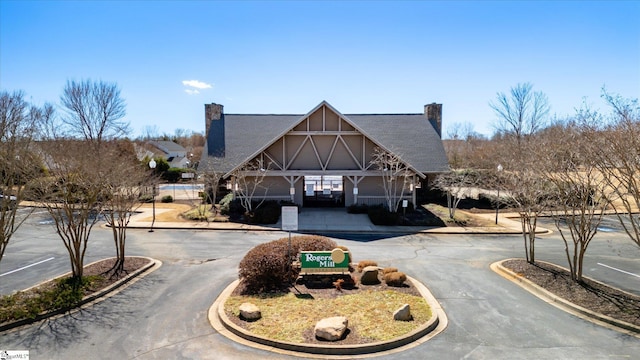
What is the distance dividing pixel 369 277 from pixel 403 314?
2769mm

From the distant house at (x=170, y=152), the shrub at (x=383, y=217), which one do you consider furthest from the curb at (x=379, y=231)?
the distant house at (x=170, y=152)

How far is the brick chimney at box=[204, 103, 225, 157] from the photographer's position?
31109 millimetres

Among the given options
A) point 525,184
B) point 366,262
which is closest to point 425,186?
point 525,184

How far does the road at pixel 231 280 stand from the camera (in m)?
8.11

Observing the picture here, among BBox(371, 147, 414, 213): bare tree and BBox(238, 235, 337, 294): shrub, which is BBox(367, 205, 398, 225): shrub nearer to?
BBox(371, 147, 414, 213): bare tree

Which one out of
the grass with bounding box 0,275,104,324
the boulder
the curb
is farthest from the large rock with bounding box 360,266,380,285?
the curb

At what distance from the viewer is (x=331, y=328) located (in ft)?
27.7

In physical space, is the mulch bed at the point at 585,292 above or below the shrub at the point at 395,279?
below

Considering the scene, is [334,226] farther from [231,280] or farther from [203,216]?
[231,280]

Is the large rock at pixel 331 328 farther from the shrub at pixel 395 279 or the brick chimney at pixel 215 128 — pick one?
the brick chimney at pixel 215 128

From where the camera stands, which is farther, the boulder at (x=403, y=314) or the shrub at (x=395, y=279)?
the shrub at (x=395, y=279)

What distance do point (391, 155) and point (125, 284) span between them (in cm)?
1705

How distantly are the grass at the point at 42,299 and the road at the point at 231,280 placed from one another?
0.55 metres

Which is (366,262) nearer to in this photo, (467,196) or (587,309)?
(587,309)
